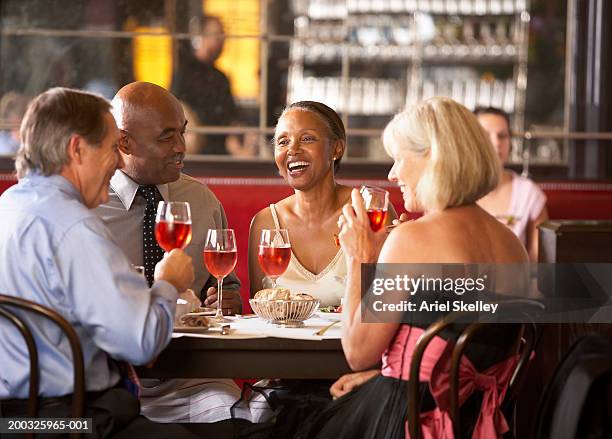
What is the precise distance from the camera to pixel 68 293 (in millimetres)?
2246

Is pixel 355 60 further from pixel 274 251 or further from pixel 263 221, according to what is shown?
pixel 274 251

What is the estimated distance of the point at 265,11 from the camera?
23.9ft

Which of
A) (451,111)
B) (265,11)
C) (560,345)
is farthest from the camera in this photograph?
(265,11)

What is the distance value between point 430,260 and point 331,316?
2.19ft

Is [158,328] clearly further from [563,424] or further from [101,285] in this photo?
[563,424]

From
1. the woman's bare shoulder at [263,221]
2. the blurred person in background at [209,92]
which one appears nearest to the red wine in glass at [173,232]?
the woman's bare shoulder at [263,221]

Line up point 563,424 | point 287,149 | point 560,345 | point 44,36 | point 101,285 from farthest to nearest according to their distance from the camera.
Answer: point 44,36
point 287,149
point 560,345
point 101,285
point 563,424

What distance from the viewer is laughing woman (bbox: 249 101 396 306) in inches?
137

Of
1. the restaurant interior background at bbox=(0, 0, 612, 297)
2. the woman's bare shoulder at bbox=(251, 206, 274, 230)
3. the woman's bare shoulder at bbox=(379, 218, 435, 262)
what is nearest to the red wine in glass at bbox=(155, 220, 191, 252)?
the woman's bare shoulder at bbox=(379, 218, 435, 262)

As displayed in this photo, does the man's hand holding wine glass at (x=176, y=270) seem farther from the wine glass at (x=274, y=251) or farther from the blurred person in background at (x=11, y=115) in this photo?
the blurred person in background at (x=11, y=115)

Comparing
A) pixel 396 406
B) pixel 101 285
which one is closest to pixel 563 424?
pixel 396 406

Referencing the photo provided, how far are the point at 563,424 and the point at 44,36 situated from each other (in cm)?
535

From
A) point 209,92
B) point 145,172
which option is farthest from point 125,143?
point 209,92

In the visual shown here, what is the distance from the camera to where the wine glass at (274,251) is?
2834 mm
